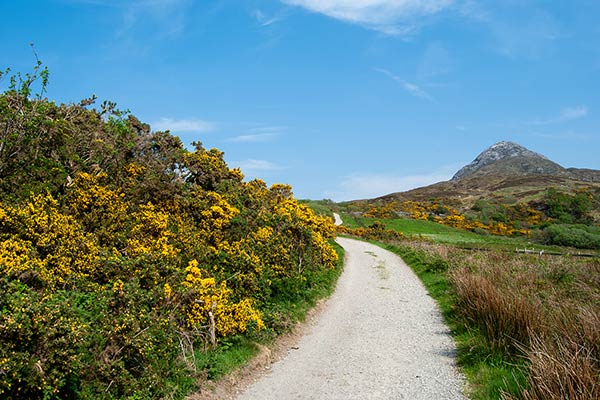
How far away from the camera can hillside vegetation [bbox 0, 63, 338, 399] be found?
5605mm

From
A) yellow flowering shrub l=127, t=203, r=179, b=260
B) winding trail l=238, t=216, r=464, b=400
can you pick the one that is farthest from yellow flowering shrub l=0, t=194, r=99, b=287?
winding trail l=238, t=216, r=464, b=400

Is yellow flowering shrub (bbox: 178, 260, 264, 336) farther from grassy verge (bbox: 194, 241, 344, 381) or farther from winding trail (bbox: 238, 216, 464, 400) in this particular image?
winding trail (bbox: 238, 216, 464, 400)

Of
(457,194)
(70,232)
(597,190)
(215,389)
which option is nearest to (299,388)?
(215,389)

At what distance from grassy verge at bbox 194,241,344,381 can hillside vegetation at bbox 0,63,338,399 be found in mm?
65

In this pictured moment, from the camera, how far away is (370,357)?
934 centimetres

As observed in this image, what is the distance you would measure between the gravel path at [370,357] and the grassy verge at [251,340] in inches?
21.3

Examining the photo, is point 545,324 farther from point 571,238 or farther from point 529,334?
point 571,238

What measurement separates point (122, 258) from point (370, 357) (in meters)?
5.65

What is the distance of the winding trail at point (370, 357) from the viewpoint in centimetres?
750

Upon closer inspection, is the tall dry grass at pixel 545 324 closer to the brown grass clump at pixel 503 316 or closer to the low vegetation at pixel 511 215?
the brown grass clump at pixel 503 316

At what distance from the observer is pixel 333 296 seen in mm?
16266

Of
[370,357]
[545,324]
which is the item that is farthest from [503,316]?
[370,357]

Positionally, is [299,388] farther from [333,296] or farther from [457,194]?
[457,194]

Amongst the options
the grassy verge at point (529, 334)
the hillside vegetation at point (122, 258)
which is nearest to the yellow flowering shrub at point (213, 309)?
the hillside vegetation at point (122, 258)
